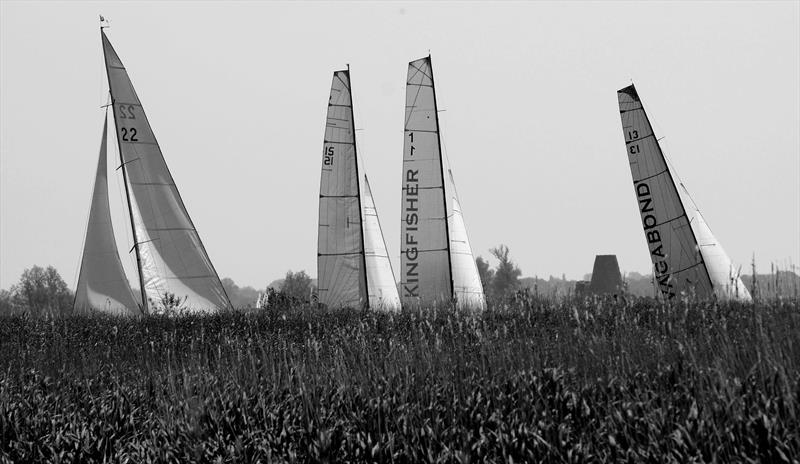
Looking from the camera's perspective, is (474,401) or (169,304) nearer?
(474,401)

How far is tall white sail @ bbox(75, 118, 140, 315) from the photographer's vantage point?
86.3 ft

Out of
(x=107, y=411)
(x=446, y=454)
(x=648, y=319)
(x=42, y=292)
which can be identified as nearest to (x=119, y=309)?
(x=107, y=411)

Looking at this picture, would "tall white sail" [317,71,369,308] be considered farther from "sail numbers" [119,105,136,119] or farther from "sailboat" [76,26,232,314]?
"sail numbers" [119,105,136,119]

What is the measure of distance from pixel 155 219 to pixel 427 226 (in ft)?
28.9

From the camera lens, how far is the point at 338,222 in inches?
1160

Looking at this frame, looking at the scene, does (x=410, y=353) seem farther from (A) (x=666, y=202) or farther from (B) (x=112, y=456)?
(A) (x=666, y=202)

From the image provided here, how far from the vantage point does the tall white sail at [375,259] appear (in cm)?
2988

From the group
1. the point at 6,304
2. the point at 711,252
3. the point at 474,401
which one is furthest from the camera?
the point at 6,304

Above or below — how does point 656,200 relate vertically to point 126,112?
below

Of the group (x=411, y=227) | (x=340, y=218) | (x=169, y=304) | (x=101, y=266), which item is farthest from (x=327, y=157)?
(x=101, y=266)

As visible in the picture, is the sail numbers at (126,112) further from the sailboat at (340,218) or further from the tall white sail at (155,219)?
the sailboat at (340,218)

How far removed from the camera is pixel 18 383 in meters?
13.3

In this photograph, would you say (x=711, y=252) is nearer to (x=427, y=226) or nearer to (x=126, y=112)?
(x=427, y=226)

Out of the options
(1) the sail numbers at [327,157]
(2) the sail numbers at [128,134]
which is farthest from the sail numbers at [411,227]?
(2) the sail numbers at [128,134]
